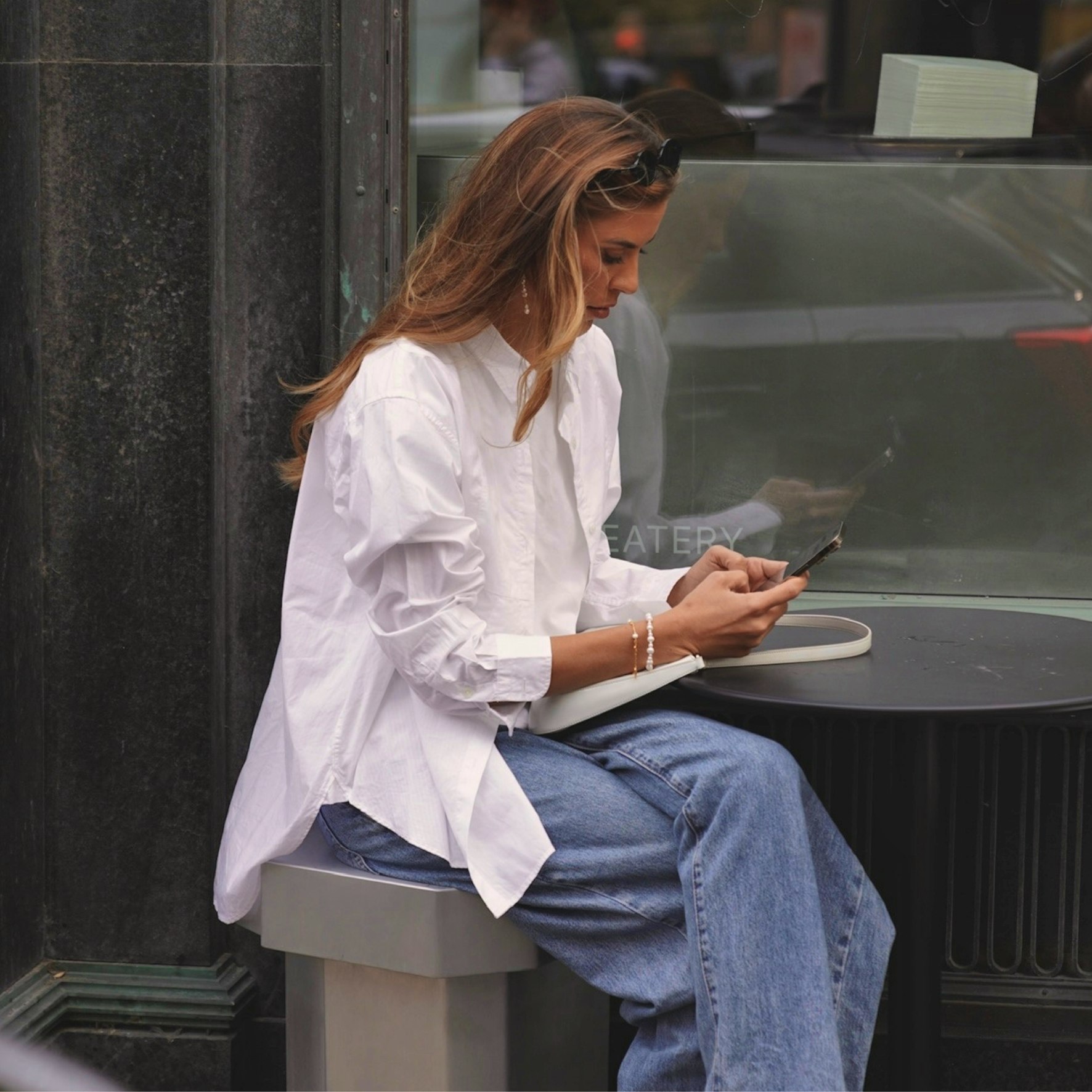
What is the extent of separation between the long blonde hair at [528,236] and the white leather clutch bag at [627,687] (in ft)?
1.32

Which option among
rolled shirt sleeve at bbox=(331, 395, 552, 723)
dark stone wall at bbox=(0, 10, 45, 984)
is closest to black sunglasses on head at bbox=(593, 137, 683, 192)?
rolled shirt sleeve at bbox=(331, 395, 552, 723)

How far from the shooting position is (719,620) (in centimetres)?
237

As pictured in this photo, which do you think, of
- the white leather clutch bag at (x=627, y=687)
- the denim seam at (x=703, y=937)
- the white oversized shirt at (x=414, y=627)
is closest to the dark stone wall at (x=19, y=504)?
the white oversized shirt at (x=414, y=627)

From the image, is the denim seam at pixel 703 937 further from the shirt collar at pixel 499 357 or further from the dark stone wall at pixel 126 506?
the dark stone wall at pixel 126 506

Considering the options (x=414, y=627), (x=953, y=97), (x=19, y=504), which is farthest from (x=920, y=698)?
(x=19, y=504)

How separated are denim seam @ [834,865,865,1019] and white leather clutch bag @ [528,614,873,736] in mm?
368

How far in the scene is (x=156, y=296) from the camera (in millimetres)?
3033

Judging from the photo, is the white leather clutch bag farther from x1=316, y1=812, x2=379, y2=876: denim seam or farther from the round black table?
x1=316, y1=812, x2=379, y2=876: denim seam

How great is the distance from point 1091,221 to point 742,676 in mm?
1472

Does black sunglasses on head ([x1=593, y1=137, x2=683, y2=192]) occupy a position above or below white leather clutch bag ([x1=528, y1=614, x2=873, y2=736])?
above

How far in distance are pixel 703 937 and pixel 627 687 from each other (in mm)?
399

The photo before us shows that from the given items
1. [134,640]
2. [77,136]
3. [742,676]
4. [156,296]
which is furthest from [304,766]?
[77,136]

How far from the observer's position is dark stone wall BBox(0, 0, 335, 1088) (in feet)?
9.82

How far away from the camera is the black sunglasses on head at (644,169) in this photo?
232 centimetres
